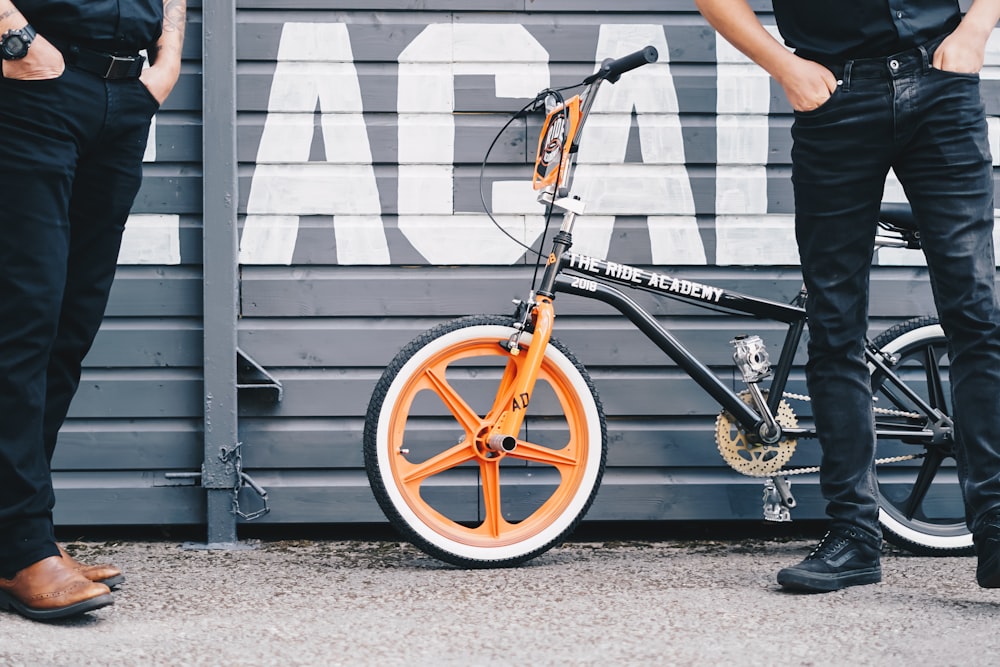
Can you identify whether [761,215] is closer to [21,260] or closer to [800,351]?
[800,351]

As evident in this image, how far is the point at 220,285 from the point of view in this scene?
3.39 meters

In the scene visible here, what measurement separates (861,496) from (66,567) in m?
2.04

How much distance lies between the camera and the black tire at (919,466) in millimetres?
3289

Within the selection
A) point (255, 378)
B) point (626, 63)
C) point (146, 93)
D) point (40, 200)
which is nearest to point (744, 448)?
point (626, 63)

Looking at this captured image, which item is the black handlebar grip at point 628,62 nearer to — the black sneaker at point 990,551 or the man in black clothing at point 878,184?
the man in black clothing at point 878,184

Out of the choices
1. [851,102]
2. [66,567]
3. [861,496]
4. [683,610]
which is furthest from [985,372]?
[66,567]

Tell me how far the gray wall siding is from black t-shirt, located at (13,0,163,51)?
858 millimetres

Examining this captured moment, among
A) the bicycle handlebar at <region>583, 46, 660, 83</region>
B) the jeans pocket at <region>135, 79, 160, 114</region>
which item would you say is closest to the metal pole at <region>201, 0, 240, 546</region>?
the jeans pocket at <region>135, 79, 160, 114</region>

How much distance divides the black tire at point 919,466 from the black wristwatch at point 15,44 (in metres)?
2.63

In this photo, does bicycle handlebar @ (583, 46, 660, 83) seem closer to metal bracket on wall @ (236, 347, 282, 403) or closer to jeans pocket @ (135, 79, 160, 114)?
jeans pocket @ (135, 79, 160, 114)

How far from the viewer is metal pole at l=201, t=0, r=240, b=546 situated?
3.37 m

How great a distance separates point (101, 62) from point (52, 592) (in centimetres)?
129

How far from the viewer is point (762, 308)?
3248 mm

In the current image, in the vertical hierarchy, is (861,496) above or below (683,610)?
above
